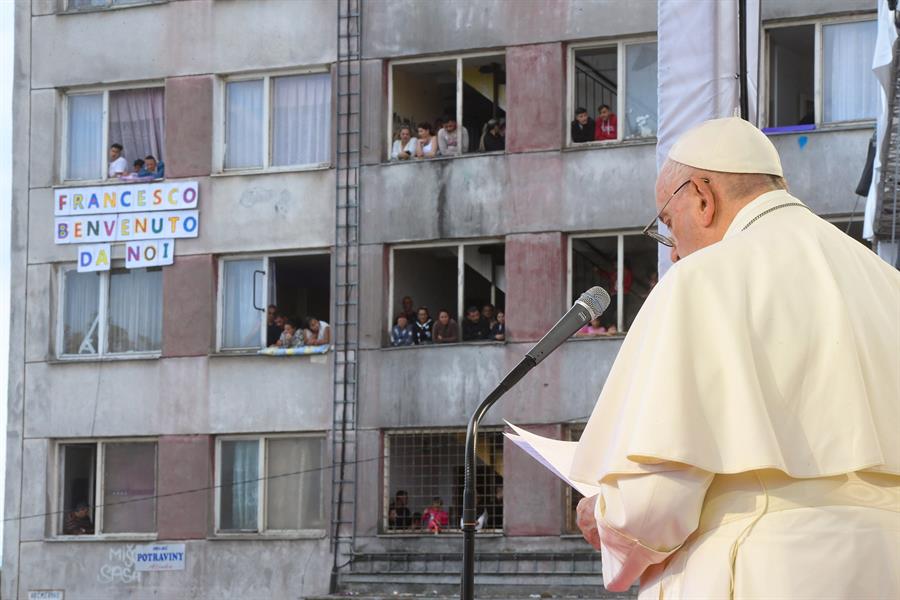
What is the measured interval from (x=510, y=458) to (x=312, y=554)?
3694 mm

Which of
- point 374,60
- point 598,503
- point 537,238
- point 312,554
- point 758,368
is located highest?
point 374,60

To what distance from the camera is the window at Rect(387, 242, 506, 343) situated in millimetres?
28750

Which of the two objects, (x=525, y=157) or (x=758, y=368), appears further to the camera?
(x=525, y=157)

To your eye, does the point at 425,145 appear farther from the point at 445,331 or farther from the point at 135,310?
the point at 135,310

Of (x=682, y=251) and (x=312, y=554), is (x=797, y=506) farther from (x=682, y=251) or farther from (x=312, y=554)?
(x=312, y=554)

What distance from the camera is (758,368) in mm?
3557

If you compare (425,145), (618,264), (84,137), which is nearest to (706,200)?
(618,264)

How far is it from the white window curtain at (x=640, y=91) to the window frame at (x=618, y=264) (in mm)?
1537

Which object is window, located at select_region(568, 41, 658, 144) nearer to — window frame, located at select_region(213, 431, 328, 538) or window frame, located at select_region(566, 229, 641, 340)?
window frame, located at select_region(566, 229, 641, 340)

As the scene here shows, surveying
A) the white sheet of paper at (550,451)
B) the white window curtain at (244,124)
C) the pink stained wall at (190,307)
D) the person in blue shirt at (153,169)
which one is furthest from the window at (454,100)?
the white sheet of paper at (550,451)

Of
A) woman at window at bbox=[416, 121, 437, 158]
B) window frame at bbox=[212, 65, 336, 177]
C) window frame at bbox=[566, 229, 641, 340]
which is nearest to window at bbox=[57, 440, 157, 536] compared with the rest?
window frame at bbox=[212, 65, 336, 177]

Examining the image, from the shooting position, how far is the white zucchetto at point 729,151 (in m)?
4.00

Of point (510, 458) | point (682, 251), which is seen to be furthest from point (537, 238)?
point (682, 251)

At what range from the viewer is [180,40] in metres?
30.6
